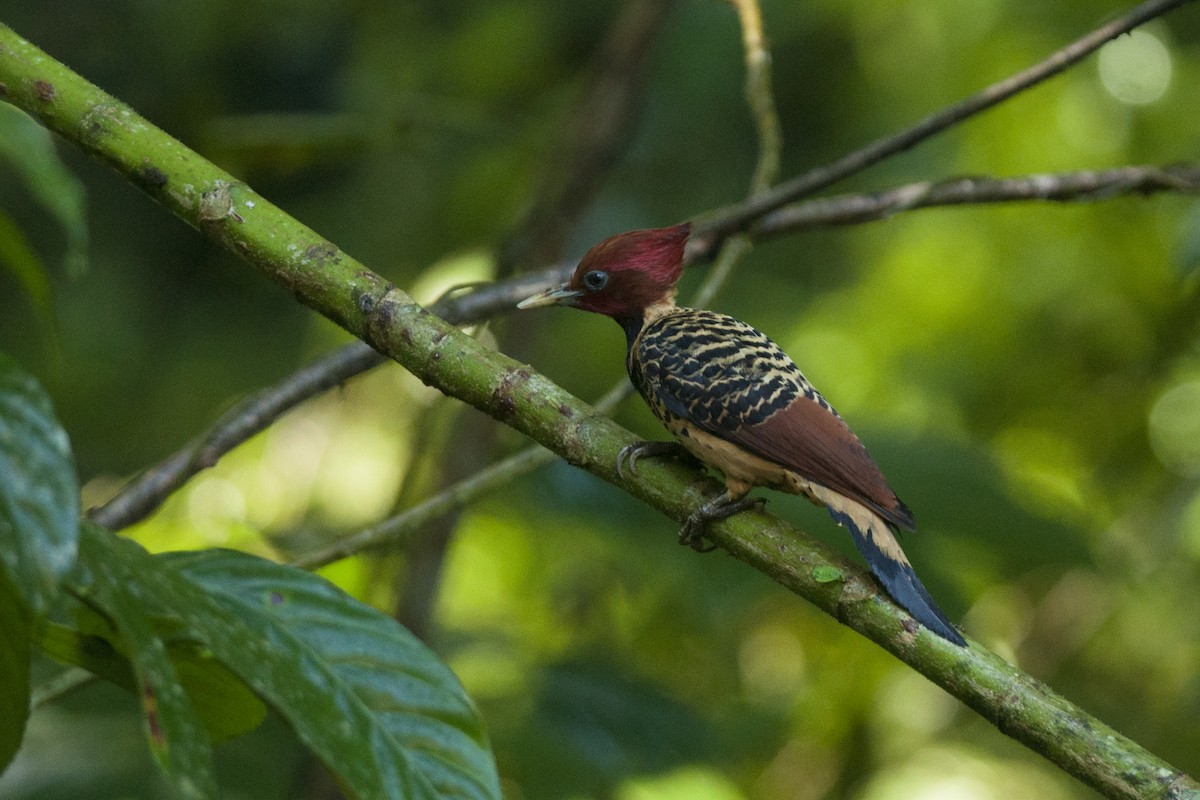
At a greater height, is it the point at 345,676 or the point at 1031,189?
the point at 1031,189

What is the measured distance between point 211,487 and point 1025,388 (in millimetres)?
3432

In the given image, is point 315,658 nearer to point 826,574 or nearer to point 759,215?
point 826,574

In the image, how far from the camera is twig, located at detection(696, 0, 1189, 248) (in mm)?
2604

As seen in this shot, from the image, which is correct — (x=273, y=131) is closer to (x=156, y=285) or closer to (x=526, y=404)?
(x=156, y=285)

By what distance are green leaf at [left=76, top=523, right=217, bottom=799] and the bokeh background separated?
8.57ft

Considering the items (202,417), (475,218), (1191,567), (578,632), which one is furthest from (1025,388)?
(202,417)

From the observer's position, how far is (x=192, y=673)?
1.52 meters

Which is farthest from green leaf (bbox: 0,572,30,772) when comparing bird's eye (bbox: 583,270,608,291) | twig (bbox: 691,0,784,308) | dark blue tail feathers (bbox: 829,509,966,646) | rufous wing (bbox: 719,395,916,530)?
twig (bbox: 691,0,784,308)

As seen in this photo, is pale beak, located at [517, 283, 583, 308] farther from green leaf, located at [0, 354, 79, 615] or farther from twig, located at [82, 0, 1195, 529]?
green leaf, located at [0, 354, 79, 615]

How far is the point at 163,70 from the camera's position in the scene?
14.6ft

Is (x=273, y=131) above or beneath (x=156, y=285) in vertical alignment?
above

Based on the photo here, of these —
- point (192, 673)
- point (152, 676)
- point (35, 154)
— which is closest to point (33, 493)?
point (152, 676)

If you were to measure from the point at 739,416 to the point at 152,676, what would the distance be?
1.50 metres

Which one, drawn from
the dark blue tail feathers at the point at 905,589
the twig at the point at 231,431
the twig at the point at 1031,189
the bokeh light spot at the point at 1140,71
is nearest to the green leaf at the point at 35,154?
the twig at the point at 231,431
